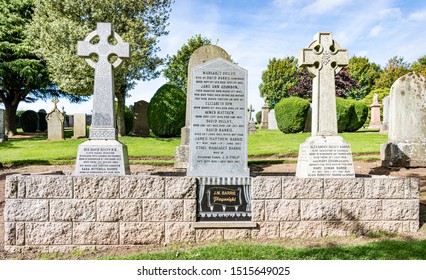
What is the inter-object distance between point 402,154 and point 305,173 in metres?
5.16

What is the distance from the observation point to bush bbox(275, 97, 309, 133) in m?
19.3

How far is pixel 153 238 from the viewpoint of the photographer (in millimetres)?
4527

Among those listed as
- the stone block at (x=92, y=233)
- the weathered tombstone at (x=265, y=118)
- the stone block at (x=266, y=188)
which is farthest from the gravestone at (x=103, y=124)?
the weathered tombstone at (x=265, y=118)

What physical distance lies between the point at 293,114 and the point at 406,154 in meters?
10.6

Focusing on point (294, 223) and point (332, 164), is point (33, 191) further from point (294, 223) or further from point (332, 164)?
point (332, 164)

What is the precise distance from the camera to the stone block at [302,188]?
4688 mm

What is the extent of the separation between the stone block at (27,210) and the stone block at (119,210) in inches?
29.7

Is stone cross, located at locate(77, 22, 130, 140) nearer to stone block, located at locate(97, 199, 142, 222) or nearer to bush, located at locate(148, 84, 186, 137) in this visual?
stone block, located at locate(97, 199, 142, 222)

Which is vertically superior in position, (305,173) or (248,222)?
(305,173)

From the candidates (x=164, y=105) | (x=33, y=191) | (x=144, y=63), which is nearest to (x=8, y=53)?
(x=144, y=63)

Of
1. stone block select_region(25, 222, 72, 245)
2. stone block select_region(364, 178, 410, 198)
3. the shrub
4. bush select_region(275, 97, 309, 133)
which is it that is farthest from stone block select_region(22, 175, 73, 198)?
the shrub

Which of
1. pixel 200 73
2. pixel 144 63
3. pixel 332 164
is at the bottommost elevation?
pixel 332 164

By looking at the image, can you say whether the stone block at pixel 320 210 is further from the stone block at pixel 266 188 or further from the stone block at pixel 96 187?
the stone block at pixel 96 187

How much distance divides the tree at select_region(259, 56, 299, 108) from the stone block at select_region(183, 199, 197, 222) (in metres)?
47.8
